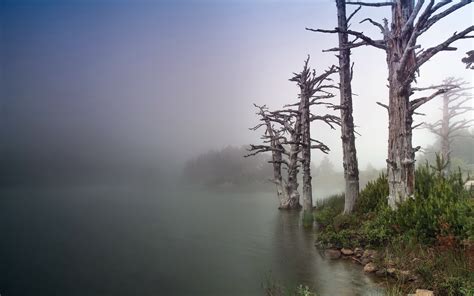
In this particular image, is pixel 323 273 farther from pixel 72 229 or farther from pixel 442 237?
pixel 72 229

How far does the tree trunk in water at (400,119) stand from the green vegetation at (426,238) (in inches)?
25.2

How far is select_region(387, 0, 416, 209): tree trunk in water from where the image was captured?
9.96 meters

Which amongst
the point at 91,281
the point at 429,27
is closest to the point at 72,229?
the point at 91,281

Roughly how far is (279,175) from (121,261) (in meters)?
13.8

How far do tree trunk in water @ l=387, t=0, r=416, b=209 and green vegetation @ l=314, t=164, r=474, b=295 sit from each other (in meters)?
0.64

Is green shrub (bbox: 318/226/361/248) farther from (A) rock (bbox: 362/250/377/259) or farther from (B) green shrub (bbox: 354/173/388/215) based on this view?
(B) green shrub (bbox: 354/173/388/215)

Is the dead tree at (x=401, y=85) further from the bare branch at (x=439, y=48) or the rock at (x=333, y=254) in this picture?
the rock at (x=333, y=254)

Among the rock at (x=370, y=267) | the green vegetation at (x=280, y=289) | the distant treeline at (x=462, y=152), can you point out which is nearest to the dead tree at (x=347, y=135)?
the rock at (x=370, y=267)

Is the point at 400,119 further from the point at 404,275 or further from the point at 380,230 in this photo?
the point at 404,275

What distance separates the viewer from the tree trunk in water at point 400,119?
392 inches

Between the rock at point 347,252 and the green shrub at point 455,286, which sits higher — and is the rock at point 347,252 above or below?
below

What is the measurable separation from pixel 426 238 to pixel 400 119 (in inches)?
155

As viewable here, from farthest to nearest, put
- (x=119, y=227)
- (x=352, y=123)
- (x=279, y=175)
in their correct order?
(x=279, y=175) < (x=119, y=227) < (x=352, y=123)

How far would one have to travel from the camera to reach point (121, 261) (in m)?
8.98
